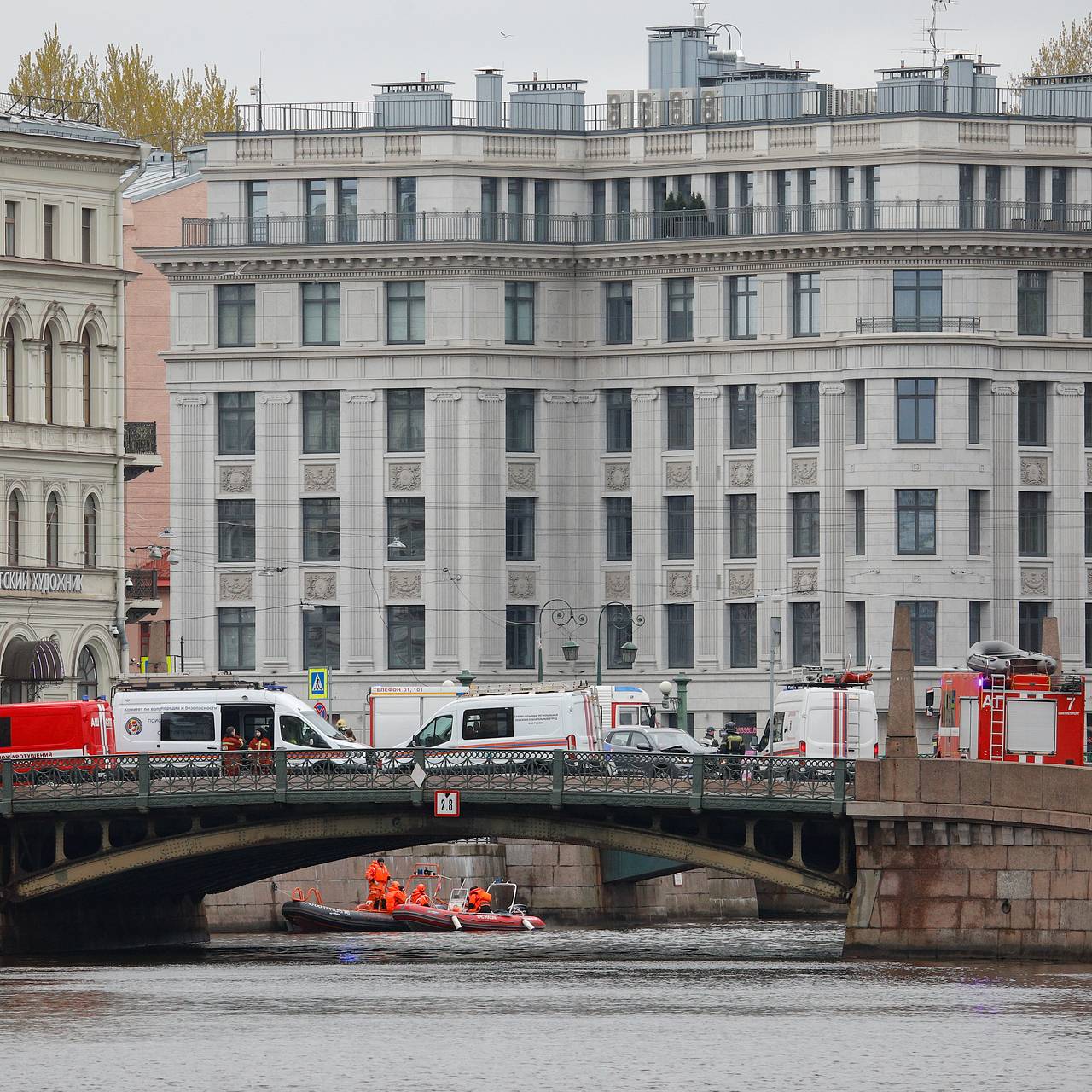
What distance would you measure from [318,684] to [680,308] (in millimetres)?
22045

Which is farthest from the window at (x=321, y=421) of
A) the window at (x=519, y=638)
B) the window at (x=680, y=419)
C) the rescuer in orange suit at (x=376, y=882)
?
the rescuer in orange suit at (x=376, y=882)

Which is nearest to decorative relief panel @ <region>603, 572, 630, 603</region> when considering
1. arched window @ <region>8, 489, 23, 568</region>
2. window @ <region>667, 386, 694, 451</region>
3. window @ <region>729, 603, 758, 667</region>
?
window @ <region>729, 603, 758, 667</region>

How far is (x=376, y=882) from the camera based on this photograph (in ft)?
369

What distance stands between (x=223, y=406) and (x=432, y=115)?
483 inches

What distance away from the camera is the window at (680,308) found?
5472 inches

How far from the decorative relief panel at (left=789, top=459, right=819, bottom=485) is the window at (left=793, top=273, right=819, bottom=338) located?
4.22 m

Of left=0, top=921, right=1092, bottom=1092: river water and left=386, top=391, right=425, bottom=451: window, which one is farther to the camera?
left=386, top=391, right=425, bottom=451: window

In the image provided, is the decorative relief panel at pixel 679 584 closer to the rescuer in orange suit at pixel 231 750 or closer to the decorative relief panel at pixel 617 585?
the decorative relief panel at pixel 617 585

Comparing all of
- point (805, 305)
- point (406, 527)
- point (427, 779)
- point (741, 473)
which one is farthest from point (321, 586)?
point (427, 779)

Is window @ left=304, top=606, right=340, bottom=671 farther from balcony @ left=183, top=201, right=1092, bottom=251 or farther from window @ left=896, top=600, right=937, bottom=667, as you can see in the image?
window @ left=896, top=600, right=937, bottom=667

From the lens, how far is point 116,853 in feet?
313

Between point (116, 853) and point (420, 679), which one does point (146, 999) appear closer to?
point (116, 853)

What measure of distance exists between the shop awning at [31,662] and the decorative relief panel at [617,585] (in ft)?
90.2

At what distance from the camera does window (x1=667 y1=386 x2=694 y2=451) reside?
13888 cm
